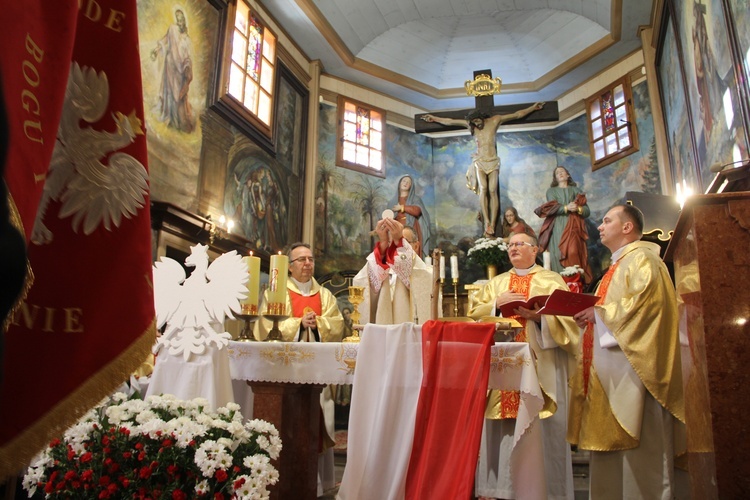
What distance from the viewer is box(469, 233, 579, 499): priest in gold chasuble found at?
4223mm

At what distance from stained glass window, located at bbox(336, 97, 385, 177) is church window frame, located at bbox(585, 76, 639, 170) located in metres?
4.71

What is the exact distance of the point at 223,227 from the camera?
845cm

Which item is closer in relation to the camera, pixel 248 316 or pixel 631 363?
pixel 631 363

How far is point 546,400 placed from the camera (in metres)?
3.89

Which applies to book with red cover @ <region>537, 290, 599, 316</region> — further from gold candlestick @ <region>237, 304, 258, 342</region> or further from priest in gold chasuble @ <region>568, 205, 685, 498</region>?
gold candlestick @ <region>237, 304, 258, 342</region>

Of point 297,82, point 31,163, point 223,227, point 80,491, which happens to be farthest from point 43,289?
point 297,82

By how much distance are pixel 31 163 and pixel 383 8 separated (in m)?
12.6

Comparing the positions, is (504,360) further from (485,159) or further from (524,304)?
(485,159)

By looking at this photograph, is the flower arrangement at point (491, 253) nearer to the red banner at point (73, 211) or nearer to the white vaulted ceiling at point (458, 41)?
the white vaulted ceiling at point (458, 41)

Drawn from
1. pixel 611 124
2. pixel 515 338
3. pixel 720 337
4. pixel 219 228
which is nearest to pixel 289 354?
pixel 515 338

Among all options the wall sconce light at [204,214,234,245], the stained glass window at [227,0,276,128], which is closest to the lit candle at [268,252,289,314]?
the wall sconce light at [204,214,234,245]

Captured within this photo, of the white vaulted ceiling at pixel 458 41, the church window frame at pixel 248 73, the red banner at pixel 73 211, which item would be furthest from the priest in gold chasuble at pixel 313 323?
the white vaulted ceiling at pixel 458 41

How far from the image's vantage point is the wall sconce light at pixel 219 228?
8.05 metres

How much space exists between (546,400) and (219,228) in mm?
5711
